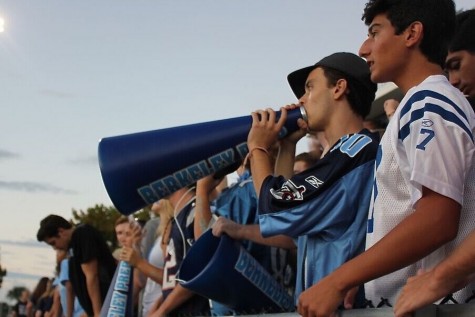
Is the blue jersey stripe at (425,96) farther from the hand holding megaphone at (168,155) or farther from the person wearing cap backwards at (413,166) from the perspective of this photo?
the hand holding megaphone at (168,155)

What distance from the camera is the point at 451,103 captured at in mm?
1911

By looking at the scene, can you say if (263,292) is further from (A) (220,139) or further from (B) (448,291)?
(B) (448,291)

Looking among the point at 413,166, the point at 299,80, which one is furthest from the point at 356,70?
the point at 413,166

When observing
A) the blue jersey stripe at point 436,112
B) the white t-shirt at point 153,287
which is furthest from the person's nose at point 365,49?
the white t-shirt at point 153,287

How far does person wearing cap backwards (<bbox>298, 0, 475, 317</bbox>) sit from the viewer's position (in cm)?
180

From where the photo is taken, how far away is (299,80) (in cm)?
323

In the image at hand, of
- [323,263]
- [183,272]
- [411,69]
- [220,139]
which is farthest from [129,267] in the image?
[411,69]

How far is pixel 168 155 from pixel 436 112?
Result: 4.63 ft

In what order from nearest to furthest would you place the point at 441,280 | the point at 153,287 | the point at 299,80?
the point at 441,280 → the point at 299,80 → the point at 153,287

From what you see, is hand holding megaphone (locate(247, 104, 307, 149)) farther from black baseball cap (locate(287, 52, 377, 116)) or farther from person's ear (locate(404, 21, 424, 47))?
person's ear (locate(404, 21, 424, 47))

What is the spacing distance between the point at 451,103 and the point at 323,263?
0.92 meters

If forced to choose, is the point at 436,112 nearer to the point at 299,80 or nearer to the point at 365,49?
the point at 365,49

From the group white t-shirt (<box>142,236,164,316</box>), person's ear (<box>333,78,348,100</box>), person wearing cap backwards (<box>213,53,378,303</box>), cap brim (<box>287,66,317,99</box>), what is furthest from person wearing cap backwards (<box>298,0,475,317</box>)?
white t-shirt (<box>142,236,164,316</box>)

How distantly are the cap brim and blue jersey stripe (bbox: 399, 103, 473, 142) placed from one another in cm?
122
